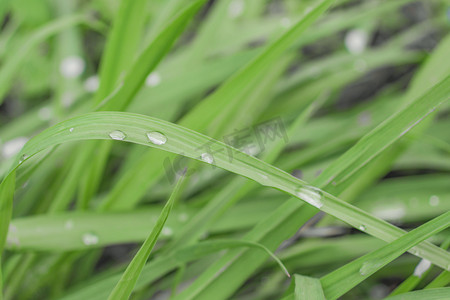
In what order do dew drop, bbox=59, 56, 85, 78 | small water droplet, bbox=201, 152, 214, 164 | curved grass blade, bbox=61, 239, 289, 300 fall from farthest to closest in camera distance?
dew drop, bbox=59, 56, 85, 78 → curved grass blade, bbox=61, 239, 289, 300 → small water droplet, bbox=201, 152, 214, 164

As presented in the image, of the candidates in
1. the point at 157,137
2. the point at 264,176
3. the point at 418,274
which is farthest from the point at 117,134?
the point at 418,274

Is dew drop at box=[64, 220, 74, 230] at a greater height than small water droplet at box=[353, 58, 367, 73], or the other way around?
small water droplet at box=[353, 58, 367, 73]

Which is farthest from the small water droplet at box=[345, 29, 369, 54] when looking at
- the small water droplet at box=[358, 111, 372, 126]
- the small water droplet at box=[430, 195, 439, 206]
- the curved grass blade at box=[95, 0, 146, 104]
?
the curved grass blade at box=[95, 0, 146, 104]

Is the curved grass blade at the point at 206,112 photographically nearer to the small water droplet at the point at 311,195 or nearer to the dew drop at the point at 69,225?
the dew drop at the point at 69,225

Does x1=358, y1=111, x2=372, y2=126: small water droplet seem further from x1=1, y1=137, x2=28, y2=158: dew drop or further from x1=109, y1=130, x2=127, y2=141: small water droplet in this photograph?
x1=1, y1=137, x2=28, y2=158: dew drop

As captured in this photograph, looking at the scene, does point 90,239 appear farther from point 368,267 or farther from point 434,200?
point 434,200
